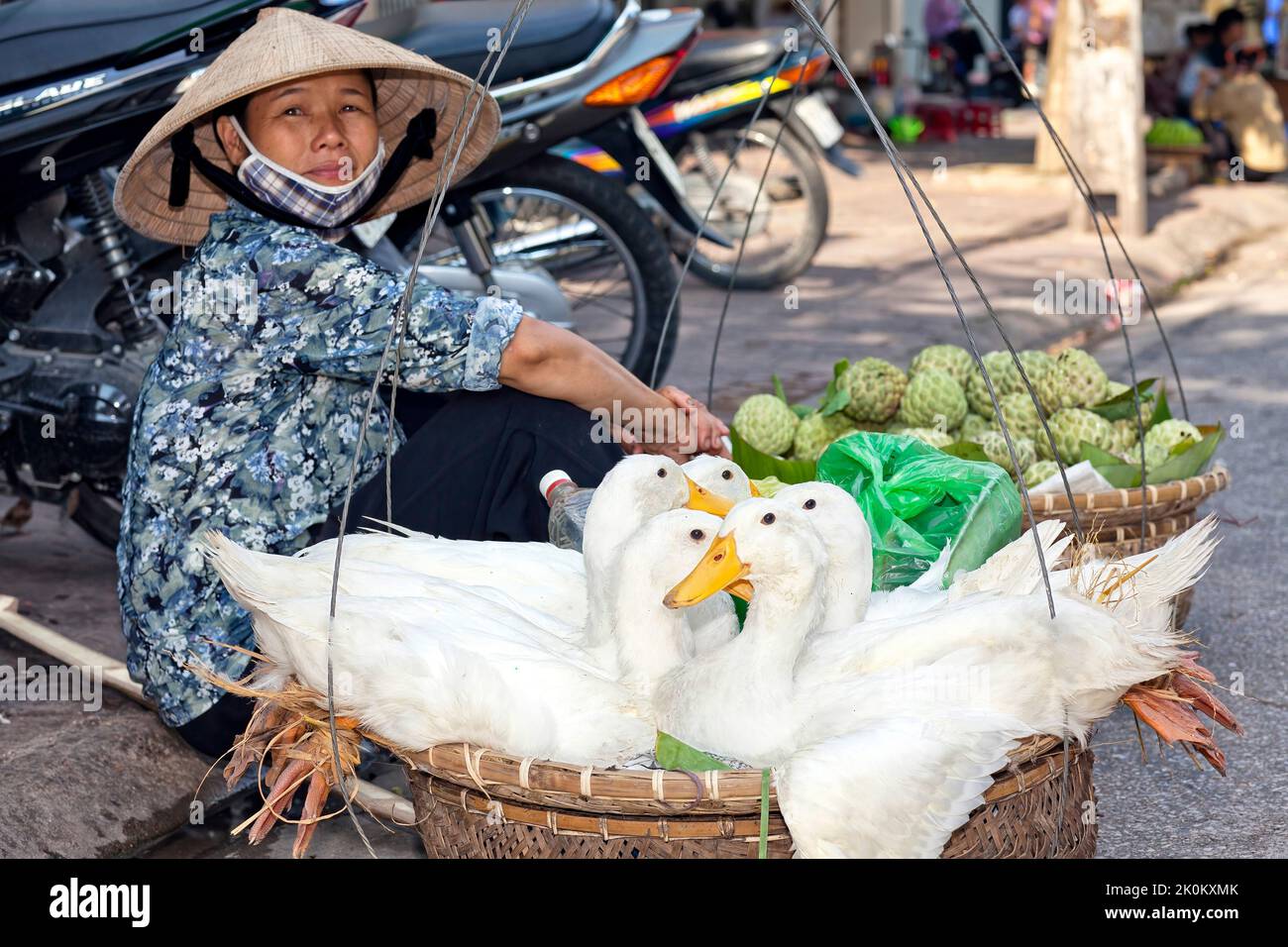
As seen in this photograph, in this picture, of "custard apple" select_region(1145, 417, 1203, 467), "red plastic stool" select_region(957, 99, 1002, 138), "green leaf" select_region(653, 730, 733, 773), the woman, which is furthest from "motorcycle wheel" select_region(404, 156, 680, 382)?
"red plastic stool" select_region(957, 99, 1002, 138)

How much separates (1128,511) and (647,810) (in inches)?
53.6

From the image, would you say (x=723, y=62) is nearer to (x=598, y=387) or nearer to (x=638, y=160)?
(x=638, y=160)

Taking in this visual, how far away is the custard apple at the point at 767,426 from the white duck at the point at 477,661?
119 centimetres

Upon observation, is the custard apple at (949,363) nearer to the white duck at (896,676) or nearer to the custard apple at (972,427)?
the custard apple at (972,427)

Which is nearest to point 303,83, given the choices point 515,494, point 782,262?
point 515,494

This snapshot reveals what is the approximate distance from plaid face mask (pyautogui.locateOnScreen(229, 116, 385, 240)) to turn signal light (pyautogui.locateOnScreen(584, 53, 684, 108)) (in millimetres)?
1698

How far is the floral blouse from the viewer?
2.08 metres

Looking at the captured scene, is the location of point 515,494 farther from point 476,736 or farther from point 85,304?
point 85,304

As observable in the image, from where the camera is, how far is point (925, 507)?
227 cm

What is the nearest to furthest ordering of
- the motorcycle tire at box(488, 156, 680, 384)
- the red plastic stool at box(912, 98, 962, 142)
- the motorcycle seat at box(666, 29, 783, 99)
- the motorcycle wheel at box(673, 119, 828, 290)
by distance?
the motorcycle tire at box(488, 156, 680, 384) → the motorcycle seat at box(666, 29, 783, 99) → the motorcycle wheel at box(673, 119, 828, 290) → the red plastic stool at box(912, 98, 962, 142)

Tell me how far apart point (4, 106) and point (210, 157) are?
76 centimetres

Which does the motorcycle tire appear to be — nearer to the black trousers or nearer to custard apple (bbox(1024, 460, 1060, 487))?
custard apple (bbox(1024, 460, 1060, 487))

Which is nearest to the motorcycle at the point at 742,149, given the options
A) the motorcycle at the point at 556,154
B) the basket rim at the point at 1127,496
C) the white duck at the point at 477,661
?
the motorcycle at the point at 556,154

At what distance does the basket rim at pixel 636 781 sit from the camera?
1487 millimetres
